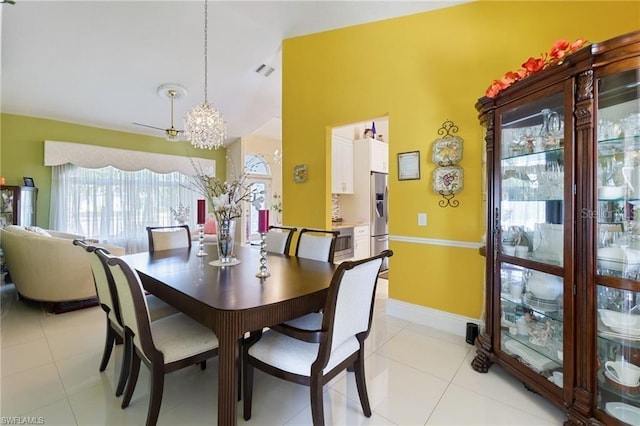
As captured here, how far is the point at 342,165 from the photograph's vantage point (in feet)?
16.3

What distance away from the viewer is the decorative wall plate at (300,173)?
3758 millimetres

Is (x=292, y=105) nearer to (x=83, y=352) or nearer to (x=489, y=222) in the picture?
(x=489, y=222)

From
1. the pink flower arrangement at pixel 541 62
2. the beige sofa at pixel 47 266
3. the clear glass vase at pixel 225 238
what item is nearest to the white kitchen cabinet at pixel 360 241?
the clear glass vase at pixel 225 238

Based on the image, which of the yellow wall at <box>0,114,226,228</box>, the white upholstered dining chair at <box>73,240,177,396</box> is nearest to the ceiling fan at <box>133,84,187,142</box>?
the yellow wall at <box>0,114,226,228</box>

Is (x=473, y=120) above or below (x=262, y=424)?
above

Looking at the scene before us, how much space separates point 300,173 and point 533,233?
8.72 feet

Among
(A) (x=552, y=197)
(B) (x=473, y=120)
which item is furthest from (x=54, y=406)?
(B) (x=473, y=120)

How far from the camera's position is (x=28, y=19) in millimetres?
2756

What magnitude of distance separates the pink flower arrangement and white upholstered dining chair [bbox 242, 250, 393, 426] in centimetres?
143

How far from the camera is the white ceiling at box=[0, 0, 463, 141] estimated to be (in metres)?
2.88

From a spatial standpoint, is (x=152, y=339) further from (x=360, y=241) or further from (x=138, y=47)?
(x=360, y=241)

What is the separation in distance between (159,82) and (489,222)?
4.51m

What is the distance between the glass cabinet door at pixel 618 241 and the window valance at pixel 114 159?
617 centimetres

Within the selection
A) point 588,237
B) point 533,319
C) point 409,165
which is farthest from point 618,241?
point 409,165
